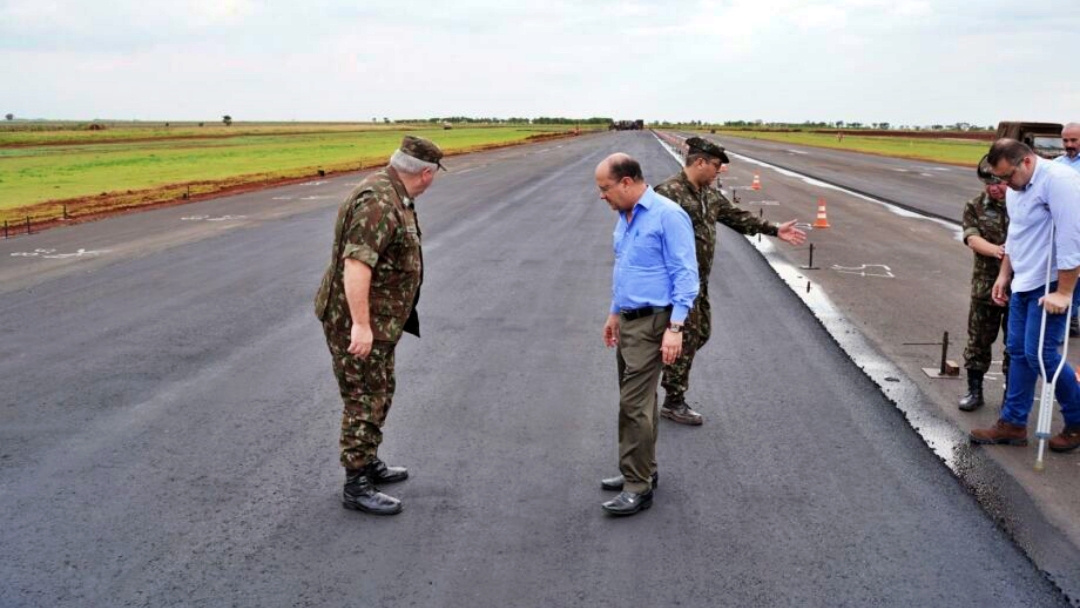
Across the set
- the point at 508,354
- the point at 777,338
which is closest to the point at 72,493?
the point at 508,354

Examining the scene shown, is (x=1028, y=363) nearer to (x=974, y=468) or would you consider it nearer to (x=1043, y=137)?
(x=974, y=468)

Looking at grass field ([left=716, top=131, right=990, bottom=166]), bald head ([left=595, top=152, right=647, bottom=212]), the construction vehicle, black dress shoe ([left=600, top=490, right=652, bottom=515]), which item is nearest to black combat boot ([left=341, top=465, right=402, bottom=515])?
black dress shoe ([left=600, top=490, right=652, bottom=515])

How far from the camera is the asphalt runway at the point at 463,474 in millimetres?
3871

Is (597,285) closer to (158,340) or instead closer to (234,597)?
(158,340)

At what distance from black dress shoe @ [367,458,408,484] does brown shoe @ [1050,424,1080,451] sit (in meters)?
4.17

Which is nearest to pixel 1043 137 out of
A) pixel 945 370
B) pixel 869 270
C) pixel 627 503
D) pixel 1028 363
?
pixel 869 270

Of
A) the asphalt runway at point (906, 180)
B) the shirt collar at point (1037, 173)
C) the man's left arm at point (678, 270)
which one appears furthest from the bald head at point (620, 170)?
the asphalt runway at point (906, 180)

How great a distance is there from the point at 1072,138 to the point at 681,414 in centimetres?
592

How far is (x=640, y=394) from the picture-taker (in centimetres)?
460

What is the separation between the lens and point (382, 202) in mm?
4301

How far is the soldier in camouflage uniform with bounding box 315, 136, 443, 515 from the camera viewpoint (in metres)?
4.27

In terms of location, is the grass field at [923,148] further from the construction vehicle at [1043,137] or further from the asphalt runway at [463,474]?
the asphalt runway at [463,474]

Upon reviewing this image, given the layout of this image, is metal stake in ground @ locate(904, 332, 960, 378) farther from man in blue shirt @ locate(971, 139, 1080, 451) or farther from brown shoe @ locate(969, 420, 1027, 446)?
brown shoe @ locate(969, 420, 1027, 446)

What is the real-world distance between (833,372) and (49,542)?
229 inches
